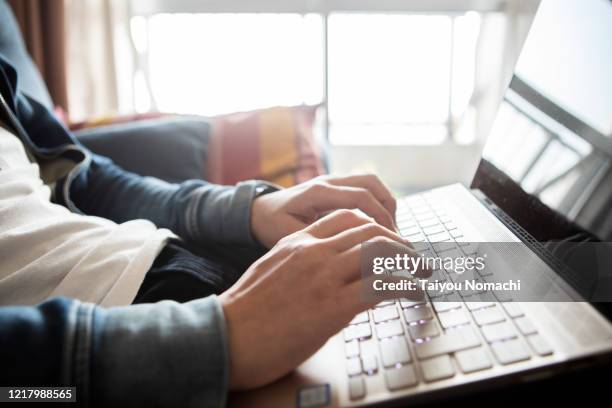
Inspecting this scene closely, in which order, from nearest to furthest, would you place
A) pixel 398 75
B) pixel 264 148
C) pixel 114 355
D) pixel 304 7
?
pixel 114 355 < pixel 264 148 < pixel 304 7 < pixel 398 75

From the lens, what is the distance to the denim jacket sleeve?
338 millimetres

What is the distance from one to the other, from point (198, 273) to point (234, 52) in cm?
208

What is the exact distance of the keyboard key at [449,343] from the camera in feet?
1.26

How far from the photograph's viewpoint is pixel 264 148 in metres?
1.13

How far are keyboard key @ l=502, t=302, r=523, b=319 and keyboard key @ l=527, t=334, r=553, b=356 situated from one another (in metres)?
0.03

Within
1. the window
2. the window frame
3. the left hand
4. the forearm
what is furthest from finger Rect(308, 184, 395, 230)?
the window

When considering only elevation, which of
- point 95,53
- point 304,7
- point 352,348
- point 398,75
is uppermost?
point 304,7

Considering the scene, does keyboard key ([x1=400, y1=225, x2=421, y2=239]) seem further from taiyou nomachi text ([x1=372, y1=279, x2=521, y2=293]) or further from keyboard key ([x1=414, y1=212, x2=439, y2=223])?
taiyou nomachi text ([x1=372, y1=279, x2=521, y2=293])

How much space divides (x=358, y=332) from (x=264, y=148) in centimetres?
74

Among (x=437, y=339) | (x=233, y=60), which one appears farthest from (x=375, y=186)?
(x=233, y=60)

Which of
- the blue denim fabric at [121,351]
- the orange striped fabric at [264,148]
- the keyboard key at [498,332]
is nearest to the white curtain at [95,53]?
the orange striped fabric at [264,148]

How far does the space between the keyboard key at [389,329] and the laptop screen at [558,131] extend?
8.4 inches

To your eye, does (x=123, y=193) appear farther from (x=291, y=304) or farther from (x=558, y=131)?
(x=558, y=131)

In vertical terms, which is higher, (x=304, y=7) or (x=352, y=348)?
(x=304, y=7)
